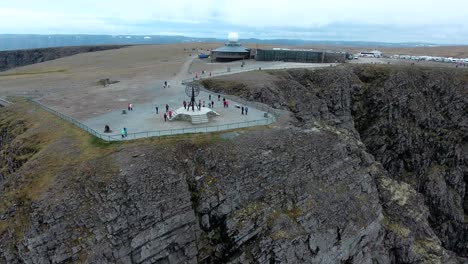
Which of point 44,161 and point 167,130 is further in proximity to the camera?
point 167,130

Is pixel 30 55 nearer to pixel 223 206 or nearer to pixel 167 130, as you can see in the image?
pixel 167 130

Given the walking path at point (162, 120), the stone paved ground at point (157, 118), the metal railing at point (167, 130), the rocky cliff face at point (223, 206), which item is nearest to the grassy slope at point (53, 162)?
the rocky cliff face at point (223, 206)

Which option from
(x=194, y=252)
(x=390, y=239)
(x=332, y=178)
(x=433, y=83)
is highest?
(x=433, y=83)

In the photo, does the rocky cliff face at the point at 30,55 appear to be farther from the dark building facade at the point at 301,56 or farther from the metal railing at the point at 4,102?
the metal railing at the point at 4,102

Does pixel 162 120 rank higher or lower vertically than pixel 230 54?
lower

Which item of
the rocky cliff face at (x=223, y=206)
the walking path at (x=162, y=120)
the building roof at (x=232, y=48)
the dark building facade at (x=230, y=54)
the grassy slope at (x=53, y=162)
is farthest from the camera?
the building roof at (x=232, y=48)

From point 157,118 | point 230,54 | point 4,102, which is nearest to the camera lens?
point 157,118

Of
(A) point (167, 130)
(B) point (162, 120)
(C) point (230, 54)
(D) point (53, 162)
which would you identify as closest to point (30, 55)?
(C) point (230, 54)

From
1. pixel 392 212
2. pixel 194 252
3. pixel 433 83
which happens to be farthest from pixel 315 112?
pixel 194 252

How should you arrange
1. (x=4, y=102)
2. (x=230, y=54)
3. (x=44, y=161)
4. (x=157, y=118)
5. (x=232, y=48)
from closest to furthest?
(x=44, y=161) < (x=157, y=118) < (x=4, y=102) < (x=230, y=54) < (x=232, y=48)

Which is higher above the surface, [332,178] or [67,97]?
[67,97]

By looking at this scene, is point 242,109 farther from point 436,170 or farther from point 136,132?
point 436,170
